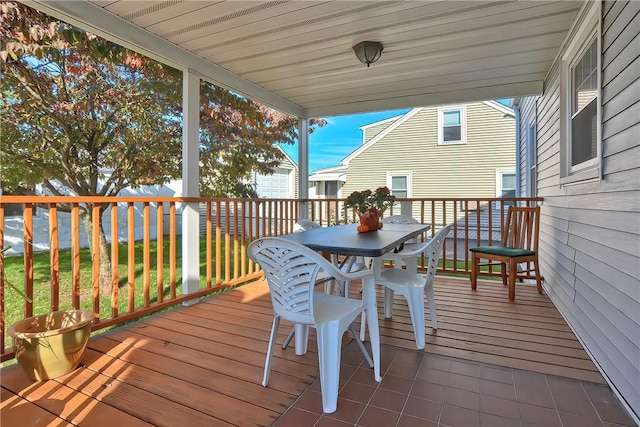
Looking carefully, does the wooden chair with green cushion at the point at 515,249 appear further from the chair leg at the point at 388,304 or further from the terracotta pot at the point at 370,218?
the terracotta pot at the point at 370,218

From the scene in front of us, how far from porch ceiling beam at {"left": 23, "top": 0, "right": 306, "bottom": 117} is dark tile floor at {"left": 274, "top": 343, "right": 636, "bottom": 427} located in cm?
292

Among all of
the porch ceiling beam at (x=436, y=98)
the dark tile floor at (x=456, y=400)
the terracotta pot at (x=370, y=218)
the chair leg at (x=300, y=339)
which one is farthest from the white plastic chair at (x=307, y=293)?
the porch ceiling beam at (x=436, y=98)

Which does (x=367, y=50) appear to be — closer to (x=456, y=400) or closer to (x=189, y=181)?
(x=189, y=181)

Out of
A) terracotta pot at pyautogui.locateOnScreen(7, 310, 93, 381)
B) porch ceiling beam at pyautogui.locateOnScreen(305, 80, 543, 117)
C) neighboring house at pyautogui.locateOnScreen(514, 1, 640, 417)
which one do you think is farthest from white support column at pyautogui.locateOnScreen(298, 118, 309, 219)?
terracotta pot at pyautogui.locateOnScreen(7, 310, 93, 381)

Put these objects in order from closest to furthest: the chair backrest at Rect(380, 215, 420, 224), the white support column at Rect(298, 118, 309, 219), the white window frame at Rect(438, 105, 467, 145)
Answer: the chair backrest at Rect(380, 215, 420, 224), the white support column at Rect(298, 118, 309, 219), the white window frame at Rect(438, 105, 467, 145)

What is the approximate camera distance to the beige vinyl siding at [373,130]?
11.1 meters

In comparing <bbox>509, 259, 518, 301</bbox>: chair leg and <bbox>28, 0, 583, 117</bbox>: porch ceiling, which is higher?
<bbox>28, 0, 583, 117</bbox>: porch ceiling

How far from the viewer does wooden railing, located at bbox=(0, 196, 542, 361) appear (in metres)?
2.26

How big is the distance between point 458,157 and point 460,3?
781cm

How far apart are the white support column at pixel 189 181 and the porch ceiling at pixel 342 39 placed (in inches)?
9.8

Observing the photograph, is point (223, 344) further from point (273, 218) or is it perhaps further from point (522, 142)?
point (522, 142)

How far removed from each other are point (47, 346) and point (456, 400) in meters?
2.20

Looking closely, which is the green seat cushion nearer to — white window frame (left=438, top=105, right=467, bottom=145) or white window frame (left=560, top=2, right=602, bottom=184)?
white window frame (left=560, top=2, right=602, bottom=184)

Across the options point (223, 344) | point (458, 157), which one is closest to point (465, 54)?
point (223, 344)
